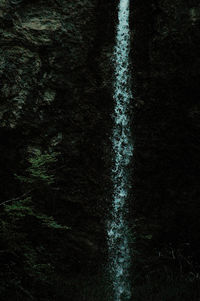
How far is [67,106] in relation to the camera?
685 cm

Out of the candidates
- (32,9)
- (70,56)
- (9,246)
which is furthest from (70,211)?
(32,9)

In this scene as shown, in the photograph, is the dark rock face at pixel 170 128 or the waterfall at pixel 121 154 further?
the dark rock face at pixel 170 128

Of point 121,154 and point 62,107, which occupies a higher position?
point 62,107

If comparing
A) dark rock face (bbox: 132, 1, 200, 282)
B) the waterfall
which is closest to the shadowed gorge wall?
dark rock face (bbox: 132, 1, 200, 282)

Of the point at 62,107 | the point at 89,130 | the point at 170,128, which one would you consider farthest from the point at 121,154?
the point at 62,107

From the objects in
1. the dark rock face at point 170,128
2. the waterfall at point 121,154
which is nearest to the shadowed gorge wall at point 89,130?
the dark rock face at point 170,128

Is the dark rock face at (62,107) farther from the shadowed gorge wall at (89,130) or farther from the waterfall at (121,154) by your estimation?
the waterfall at (121,154)

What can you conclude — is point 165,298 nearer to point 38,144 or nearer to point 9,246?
point 9,246

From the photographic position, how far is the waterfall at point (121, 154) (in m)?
6.50

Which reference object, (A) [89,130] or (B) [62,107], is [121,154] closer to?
(A) [89,130]

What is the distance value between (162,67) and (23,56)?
9.88 ft

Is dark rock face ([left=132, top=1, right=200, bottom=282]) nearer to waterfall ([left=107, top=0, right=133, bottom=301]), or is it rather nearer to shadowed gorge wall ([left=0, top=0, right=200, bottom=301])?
shadowed gorge wall ([left=0, top=0, right=200, bottom=301])

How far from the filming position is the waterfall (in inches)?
256

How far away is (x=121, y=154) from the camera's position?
698 cm
